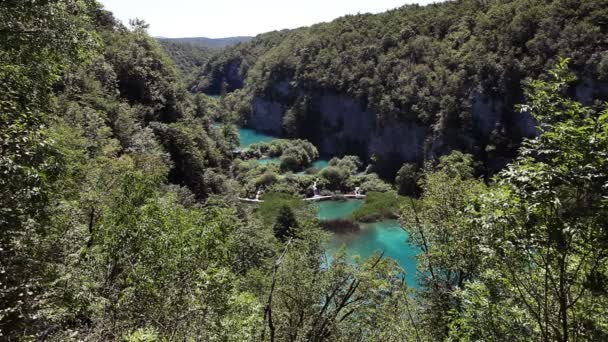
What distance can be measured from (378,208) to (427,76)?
37693 millimetres

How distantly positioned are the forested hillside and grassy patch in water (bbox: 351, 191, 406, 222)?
1752 cm

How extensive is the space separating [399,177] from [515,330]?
80.5 meters

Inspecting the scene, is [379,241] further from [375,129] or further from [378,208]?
[375,129]

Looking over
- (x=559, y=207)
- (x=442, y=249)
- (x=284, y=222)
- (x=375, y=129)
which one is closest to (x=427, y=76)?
(x=375, y=129)

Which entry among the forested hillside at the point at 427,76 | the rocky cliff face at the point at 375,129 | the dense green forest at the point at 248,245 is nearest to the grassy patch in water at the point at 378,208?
the rocky cliff face at the point at 375,129

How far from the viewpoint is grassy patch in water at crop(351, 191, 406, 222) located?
70.2 m

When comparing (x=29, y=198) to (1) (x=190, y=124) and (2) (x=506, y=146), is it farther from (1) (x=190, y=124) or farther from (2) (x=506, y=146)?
(2) (x=506, y=146)

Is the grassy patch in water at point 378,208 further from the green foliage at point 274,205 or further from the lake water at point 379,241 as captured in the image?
the green foliage at point 274,205

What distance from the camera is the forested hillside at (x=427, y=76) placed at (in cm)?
7262

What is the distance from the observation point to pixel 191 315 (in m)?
9.68

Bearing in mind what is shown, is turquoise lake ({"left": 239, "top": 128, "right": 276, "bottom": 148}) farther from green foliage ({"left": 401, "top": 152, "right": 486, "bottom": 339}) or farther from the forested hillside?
green foliage ({"left": 401, "top": 152, "right": 486, "bottom": 339})

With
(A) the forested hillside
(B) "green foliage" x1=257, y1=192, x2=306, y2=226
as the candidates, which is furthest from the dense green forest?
(A) the forested hillside

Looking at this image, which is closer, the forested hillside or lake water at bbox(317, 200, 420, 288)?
lake water at bbox(317, 200, 420, 288)

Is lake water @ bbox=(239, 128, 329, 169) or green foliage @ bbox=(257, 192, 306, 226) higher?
green foliage @ bbox=(257, 192, 306, 226)
